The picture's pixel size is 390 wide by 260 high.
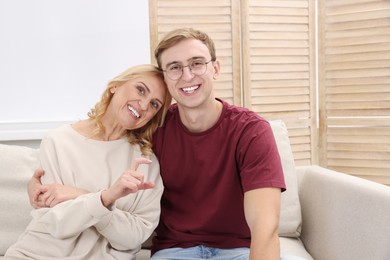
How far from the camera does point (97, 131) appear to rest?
1604 millimetres

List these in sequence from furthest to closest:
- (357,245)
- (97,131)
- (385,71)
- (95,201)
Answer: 1. (385,71)
2. (97,131)
3. (357,245)
4. (95,201)

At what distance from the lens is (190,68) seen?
1.55 meters

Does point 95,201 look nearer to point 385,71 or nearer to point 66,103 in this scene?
point 66,103

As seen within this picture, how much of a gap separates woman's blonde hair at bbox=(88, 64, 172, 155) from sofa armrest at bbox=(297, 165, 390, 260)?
64cm

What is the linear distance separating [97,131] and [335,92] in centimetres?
174

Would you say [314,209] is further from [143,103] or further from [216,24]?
[216,24]

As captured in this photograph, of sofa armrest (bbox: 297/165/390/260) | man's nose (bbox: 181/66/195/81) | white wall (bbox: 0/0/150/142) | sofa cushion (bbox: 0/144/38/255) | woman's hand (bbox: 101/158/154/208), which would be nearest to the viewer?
woman's hand (bbox: 101/158/154/208)

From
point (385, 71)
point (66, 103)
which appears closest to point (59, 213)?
point (66, 103)

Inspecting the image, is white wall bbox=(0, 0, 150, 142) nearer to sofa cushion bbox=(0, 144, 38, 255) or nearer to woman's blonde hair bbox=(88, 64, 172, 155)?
sofa cushion bbox=(0, 144, 38, 255)

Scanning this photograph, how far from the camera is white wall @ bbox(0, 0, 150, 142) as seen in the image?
271 centimetres

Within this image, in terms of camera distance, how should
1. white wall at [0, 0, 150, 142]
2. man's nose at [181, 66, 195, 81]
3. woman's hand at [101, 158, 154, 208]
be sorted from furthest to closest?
white wall at [0, 0, 150, 142] → man's nose at [181, 66, 195, 81] → woman's hand at [101, 158, 154, 208]

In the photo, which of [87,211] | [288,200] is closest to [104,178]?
[87,211]

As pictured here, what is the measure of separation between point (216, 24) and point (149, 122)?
127 centimetres

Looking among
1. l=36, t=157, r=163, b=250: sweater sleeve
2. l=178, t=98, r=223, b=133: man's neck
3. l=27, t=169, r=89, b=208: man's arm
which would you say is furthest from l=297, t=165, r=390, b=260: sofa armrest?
l=27, t=169, r=89, b=208: man's arm
